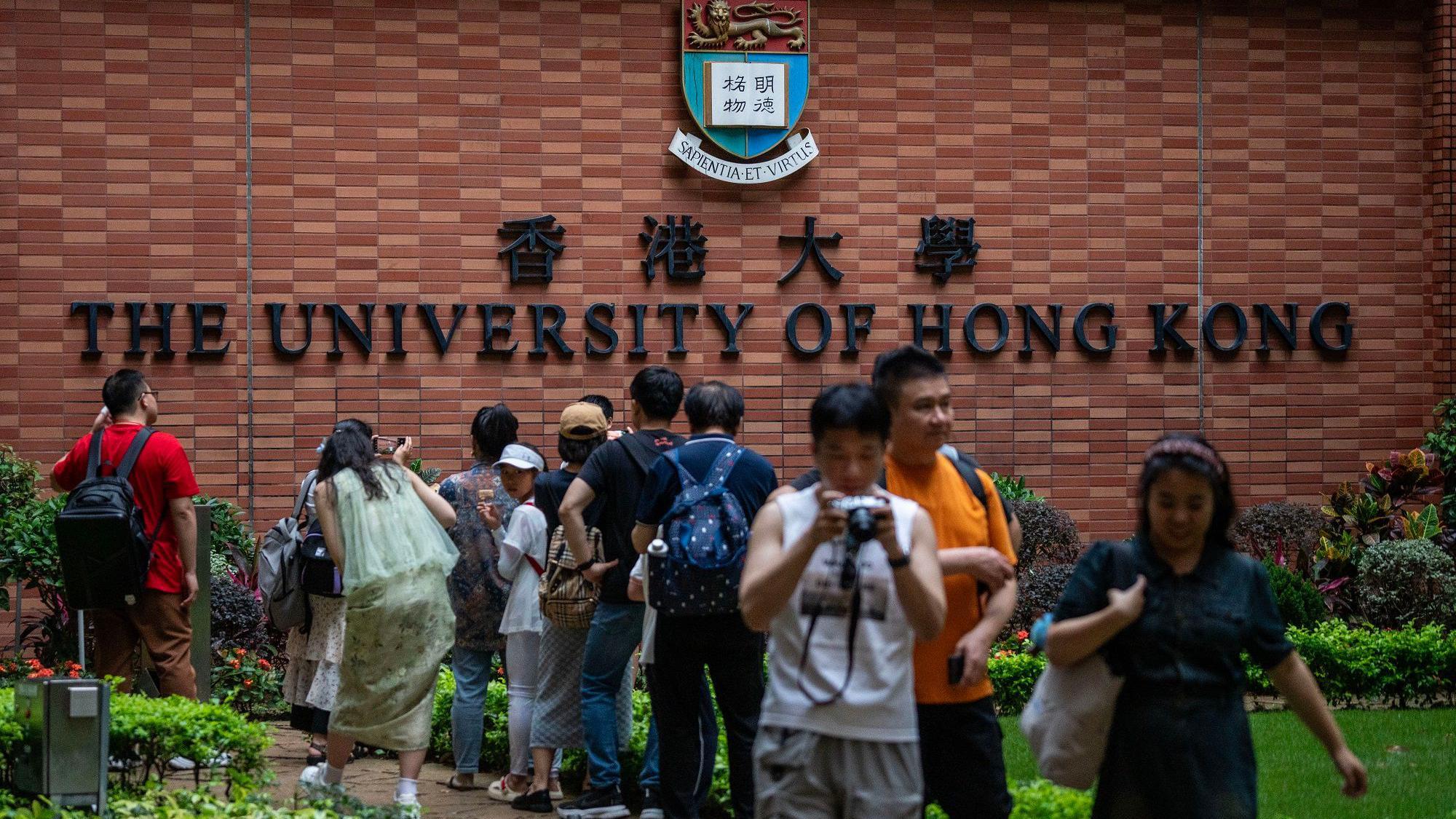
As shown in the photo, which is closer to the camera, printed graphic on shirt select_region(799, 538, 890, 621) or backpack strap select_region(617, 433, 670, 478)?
printed graphic on shirt select_region(799, 538, 890, 621)

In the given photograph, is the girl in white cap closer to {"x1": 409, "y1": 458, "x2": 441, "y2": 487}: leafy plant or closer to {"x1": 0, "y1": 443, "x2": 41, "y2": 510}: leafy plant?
{"x1": 409, "y1": 458, "x2": 441, "y2": 487}: leafy plant

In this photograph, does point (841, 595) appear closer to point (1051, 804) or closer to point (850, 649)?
point (850, 649)

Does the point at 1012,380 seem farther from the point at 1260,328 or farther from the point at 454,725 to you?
the point at 454,725

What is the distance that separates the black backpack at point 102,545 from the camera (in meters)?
6.58

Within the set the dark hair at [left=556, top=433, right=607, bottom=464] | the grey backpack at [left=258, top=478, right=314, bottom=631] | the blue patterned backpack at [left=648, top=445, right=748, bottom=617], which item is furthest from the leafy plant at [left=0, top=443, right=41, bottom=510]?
the blue patterned backpack at [left=648, top=445, right=748, bottom=617]

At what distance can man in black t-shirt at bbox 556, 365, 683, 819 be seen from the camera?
19.9 feet

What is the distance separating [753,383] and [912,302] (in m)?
1.34

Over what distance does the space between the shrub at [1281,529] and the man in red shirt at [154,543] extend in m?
7.15

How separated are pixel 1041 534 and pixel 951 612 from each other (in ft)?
21.1

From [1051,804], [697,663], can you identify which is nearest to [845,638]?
[697,663]

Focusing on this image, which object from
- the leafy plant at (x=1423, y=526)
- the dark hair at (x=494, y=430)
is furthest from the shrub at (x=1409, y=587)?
the dark hair at (x=494, y=430)

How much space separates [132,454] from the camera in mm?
7004

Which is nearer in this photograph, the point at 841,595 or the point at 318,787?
the point at 841,595

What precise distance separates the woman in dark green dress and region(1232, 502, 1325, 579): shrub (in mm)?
7344
